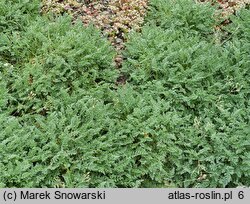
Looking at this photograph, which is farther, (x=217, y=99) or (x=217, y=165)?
(x=217, y=99)

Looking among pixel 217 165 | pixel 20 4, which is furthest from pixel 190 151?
pixel 20 4

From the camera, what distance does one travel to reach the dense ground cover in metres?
5.96

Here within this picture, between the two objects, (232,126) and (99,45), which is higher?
(99,45)

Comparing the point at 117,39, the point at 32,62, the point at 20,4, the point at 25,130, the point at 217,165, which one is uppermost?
the point at 20,4

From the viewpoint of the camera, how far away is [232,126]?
256 inches

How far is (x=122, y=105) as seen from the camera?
6605mm

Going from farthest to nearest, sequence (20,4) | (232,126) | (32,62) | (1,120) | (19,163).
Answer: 1. (20,4)
2. (32,62)
3. (232,126)
4. (1,120)
5. (19,163)

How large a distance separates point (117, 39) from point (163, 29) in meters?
0.78

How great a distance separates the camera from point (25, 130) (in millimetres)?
6121

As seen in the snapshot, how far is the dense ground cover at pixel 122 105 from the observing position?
235 inches

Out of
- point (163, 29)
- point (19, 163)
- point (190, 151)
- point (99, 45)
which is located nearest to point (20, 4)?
point (99, 45)

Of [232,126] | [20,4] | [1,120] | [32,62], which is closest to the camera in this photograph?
[1,120]

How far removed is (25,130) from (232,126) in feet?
9.22

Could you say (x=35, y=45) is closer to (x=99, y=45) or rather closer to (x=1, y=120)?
(x=99, y=45)
